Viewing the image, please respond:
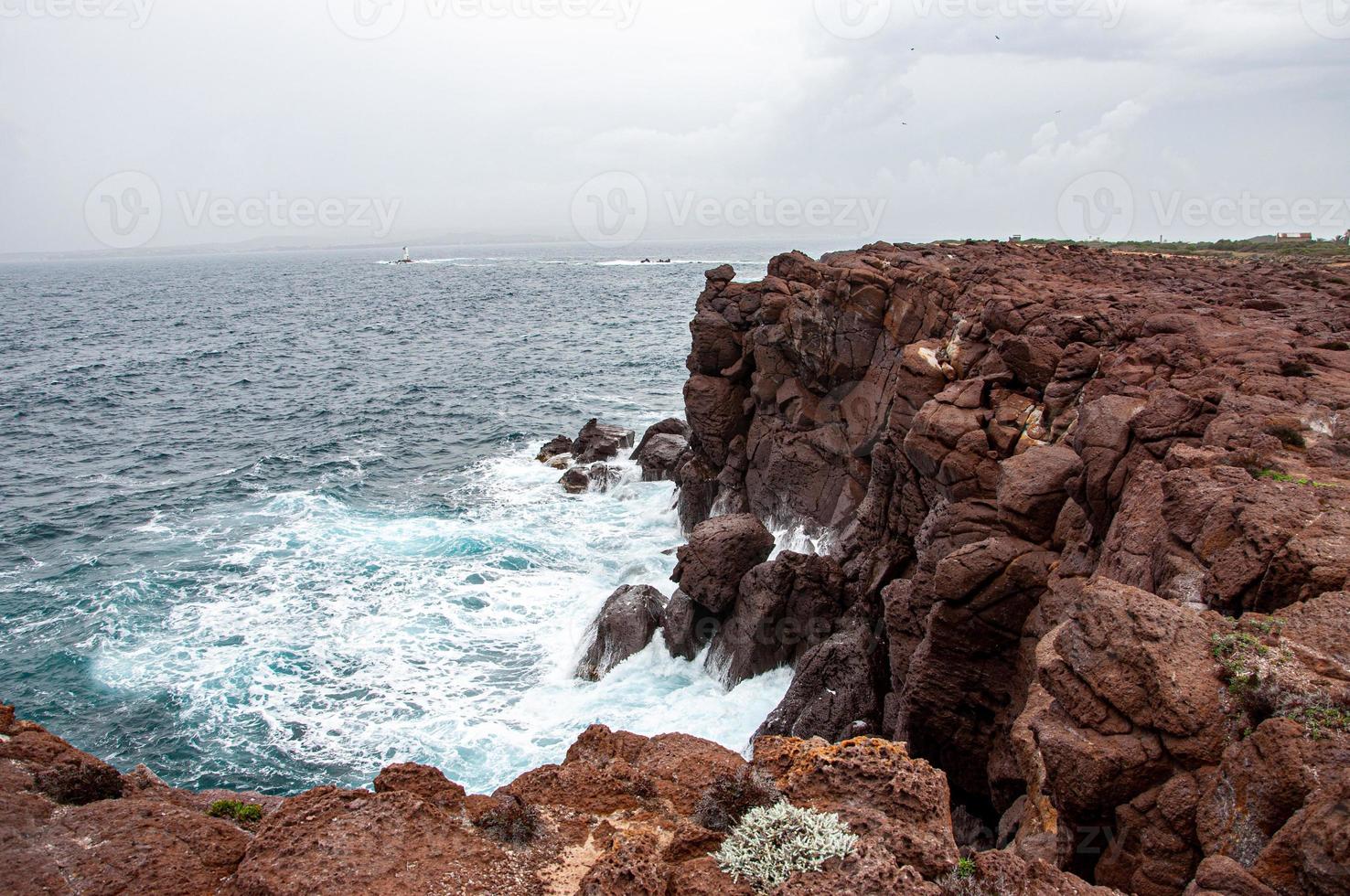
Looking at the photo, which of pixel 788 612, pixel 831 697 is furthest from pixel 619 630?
pixel 831 697

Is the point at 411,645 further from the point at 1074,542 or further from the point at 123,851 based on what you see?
the point at 1074,542

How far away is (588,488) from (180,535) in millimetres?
18742

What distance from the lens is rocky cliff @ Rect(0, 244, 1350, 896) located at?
696 cm

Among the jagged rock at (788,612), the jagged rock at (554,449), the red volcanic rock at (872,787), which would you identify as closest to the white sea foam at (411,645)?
the jagged rock at (788,612)

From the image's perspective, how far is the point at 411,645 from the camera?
86.4 feet

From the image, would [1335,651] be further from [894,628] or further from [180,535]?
[180,535]

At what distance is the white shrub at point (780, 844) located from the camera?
709 centimetres

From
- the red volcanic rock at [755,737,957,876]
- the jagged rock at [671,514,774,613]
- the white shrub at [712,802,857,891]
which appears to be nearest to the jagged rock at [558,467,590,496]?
the jagged rock at [671,514,774,613]

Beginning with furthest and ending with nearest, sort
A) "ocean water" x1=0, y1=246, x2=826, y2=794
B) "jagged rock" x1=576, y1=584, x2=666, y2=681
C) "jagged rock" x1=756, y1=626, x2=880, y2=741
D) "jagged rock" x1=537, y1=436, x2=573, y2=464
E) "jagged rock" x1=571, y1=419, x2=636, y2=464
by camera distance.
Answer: "jagged rock" x1=537, y1=436, x2=573, y2=464
"jagged rock" x1=571, y1=419, x2=636, y2=464
"jagged rock" x1=576, y1=584, x2=666, y2=681
"ocean water" x1=0, y1=246, x2=826, y2=794
"jagged rock" x1=756, y1=626, x2=880, y2=741

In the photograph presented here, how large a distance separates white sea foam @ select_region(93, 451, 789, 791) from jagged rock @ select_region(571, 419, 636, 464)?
632cm

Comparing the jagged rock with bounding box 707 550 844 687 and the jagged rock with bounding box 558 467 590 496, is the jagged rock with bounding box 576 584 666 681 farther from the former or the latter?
the jagged rock with bounding box 558 467 590 496

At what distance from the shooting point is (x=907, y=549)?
22469 mm

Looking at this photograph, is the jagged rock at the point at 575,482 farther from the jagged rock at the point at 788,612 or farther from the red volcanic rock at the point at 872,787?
the red volcanic rock at the point at 872,787

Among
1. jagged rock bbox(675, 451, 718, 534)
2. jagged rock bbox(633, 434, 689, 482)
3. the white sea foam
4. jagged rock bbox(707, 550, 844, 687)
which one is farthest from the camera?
jagged rock bbox(633, 434, 689, 482)
